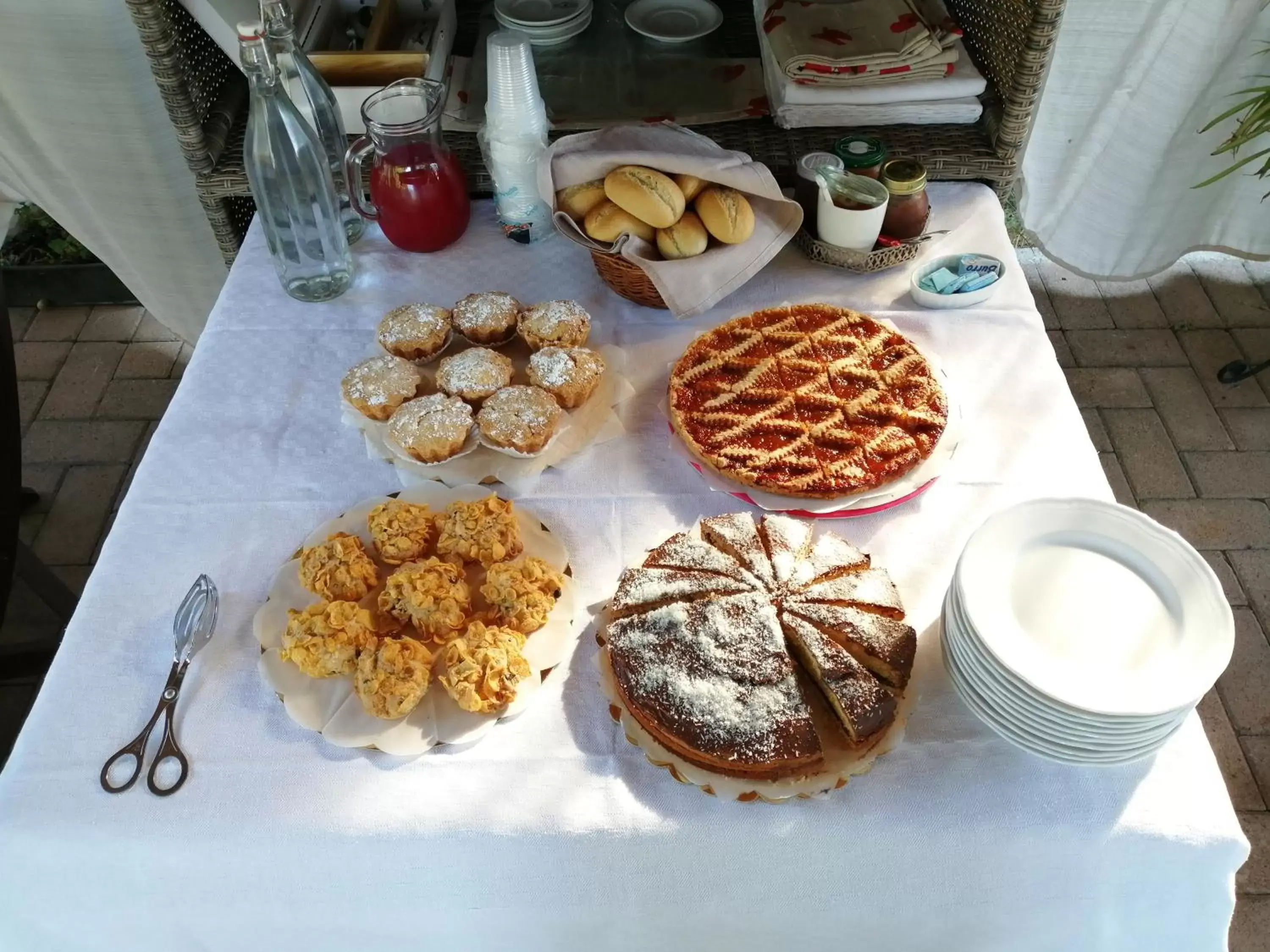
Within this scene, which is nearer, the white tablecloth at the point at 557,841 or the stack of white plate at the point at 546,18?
the white tablecloth at the point at 557,841

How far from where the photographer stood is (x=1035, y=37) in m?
1.21

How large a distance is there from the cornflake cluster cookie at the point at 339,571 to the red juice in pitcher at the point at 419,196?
0.55 meters

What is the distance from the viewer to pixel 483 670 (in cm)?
79

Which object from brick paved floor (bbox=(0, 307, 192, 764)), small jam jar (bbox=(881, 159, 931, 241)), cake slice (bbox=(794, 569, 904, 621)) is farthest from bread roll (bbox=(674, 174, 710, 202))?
brick paved floor (bbox=(0, 307, 192, 764))

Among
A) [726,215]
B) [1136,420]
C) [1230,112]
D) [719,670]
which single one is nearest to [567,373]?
[726,215]

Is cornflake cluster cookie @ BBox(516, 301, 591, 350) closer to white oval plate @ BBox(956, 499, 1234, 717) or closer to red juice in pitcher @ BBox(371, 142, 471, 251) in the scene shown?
red juice in pitcher @ BBox(371, 142, 471, 251)

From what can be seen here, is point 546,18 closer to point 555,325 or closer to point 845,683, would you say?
point 555,325

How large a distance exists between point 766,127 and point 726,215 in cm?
34

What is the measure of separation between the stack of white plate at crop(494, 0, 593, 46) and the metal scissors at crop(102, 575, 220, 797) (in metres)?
1.04

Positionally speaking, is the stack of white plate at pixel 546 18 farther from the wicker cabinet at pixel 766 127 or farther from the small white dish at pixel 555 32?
the wicker cabinet at pixel 766 127

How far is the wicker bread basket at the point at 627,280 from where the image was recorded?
3.78ft

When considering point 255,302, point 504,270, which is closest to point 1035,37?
point 504,270

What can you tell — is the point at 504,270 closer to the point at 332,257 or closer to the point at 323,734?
the point at 332,257

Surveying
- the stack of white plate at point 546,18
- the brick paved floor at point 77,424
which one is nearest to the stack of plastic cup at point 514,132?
the stack of white plate at point 546,18
